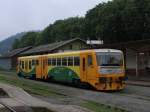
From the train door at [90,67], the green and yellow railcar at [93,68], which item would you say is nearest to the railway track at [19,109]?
the green and yellow railcar at [93,68]

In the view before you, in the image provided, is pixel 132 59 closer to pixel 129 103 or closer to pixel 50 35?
pixel 129 103

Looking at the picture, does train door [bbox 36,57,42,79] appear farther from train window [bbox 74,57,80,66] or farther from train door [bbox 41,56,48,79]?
train window [bbox 74,57,80,66]

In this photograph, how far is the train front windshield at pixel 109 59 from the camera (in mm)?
26816

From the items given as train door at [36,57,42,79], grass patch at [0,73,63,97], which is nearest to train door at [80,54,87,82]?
grass patch at [0,73,63,97]

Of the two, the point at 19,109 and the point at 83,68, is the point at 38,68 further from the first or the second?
the point at 19,109

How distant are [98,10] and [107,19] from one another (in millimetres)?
8873

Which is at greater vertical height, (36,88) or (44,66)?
(44,66)

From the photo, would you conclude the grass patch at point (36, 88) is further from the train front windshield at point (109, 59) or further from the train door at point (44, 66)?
the train front windshield at point (109, 59)

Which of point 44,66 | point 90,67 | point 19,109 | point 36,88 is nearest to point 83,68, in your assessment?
point 90,67

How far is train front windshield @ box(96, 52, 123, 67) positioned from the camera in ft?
88.0

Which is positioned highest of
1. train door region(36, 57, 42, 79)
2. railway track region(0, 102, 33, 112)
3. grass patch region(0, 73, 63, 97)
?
train door region(36, 57, 42, 79)

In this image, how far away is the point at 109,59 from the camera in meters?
27.0

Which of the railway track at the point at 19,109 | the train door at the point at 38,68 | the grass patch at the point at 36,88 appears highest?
the train door at the point at 38,68

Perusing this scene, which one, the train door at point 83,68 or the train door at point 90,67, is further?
the train door at point 83,68
